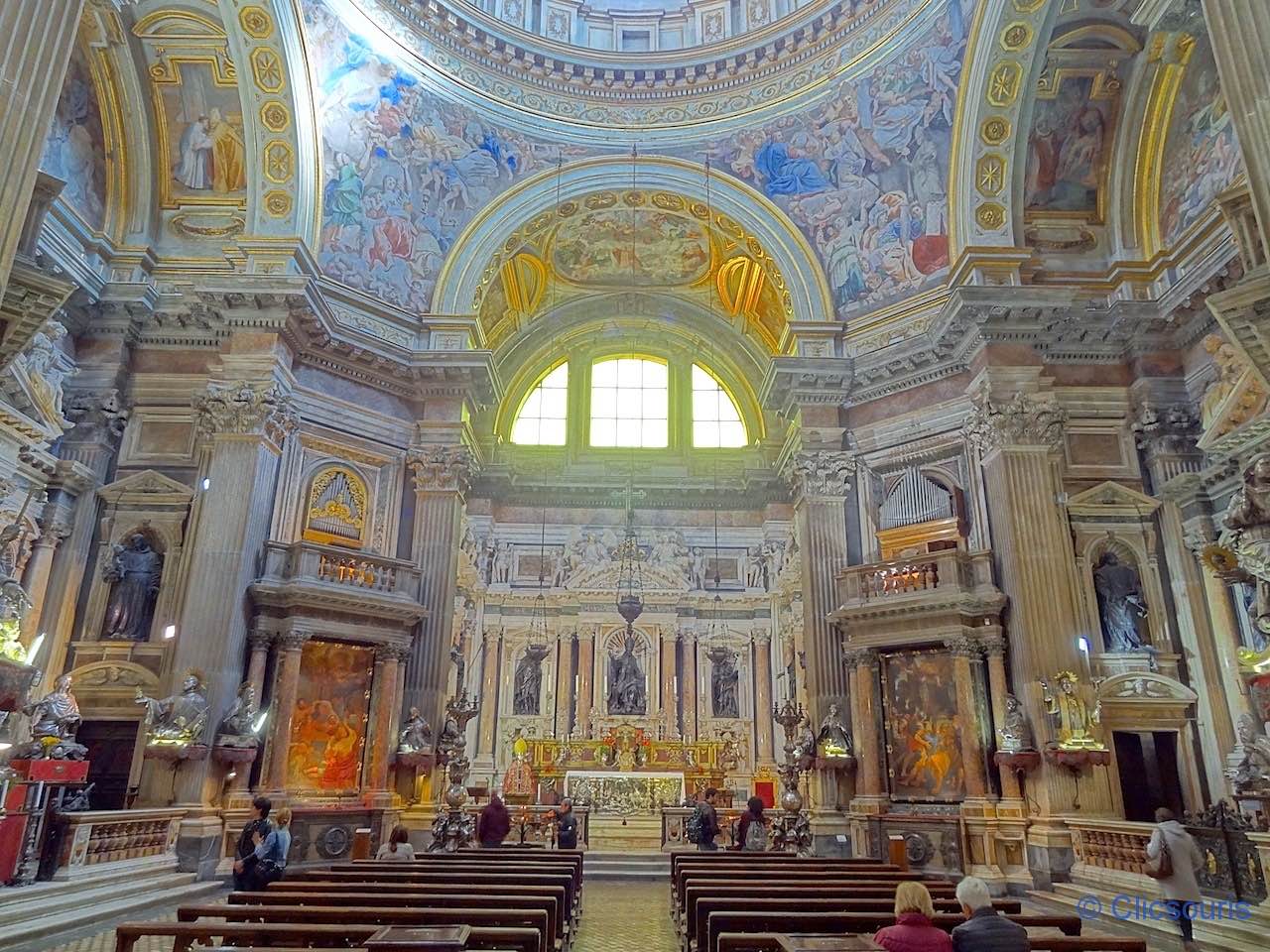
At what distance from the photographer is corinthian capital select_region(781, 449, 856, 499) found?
18.2m

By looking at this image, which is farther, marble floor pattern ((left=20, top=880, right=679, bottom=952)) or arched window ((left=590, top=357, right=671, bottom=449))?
arched window ((left=590, top=357, right=671, bottom=449))

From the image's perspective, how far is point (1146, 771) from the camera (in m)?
14.1

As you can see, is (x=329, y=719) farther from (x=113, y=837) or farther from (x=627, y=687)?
(x=627, y=687)

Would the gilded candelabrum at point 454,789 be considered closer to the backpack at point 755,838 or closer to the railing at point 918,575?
the backpack at point 755,838

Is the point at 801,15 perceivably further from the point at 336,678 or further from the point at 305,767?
the point at 305,767

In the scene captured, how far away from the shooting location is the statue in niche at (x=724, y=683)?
910 inches

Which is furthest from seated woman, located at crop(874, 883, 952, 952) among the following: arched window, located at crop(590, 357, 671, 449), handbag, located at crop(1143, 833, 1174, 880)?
arched window, located at crop(590, 357, 671, 449)

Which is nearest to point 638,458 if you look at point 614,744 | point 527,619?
point 527,619

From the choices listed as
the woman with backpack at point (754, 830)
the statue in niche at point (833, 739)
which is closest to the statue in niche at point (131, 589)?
the woman with backpack at point (754, 830)

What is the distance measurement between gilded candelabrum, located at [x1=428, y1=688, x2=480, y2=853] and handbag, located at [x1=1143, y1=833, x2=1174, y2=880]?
1069 cm

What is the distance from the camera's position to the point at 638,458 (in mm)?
25000

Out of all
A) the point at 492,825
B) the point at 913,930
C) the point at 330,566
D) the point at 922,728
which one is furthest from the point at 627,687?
the point at 913,930

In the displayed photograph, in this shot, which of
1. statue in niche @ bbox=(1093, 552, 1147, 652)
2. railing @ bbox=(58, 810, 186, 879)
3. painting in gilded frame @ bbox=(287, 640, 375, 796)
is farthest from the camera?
painting in gilded frame @ bbox=(287, 640, 375, 796)

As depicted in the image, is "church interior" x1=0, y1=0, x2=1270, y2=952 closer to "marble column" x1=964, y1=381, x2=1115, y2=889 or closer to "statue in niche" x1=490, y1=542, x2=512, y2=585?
"marble column" x1=964, y1=381, x2=1115, y2=889
